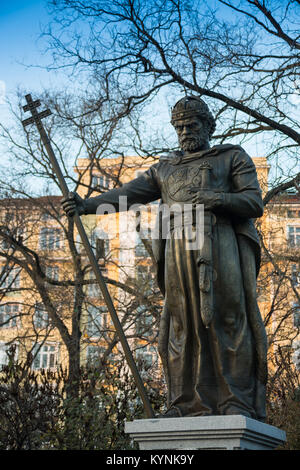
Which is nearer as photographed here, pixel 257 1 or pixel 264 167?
pixel 257 1

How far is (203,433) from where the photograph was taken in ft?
15.2

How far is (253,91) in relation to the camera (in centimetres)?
1451

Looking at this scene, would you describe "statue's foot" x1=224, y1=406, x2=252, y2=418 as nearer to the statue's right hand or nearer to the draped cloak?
the draped cloak

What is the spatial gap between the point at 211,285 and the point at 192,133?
138 cm

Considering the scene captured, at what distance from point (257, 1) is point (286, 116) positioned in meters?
2.47

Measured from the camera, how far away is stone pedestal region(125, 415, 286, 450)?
4.54 m

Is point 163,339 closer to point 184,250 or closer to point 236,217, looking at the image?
point 184,250

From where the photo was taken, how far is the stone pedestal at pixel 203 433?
4.54 metres

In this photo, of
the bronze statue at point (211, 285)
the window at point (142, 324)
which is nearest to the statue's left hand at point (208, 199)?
the bronze statue at point (211, 285)

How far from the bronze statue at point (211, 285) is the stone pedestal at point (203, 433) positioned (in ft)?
0.82

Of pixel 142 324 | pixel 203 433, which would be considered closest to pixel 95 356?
pixel 142 324

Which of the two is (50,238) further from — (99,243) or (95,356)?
(95,356)
